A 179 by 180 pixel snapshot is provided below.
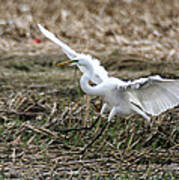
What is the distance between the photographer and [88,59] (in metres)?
4.02

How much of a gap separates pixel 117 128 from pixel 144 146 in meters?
0.39

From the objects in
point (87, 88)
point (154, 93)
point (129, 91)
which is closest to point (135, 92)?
point (129, 91)

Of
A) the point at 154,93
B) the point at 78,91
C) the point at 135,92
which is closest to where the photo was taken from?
the point at 154,93

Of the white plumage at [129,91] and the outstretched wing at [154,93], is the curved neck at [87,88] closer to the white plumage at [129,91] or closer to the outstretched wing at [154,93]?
the white plumage at [129,91]

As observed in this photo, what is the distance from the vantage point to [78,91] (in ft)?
17.0

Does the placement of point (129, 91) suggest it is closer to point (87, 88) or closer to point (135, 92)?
point (135, 92)

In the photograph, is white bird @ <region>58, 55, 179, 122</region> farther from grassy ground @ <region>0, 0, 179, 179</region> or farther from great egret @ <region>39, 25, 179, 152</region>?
grassy ground @ <region>0, 0, 179, 179</region>

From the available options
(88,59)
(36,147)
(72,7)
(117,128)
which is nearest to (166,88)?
(88,59)

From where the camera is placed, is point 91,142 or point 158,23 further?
point 158,23

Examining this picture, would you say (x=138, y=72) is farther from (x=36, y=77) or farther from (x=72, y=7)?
(x=72, y=7)

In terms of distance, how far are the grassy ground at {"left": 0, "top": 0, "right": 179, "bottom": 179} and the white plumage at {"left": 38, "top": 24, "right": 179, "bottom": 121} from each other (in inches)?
17.2

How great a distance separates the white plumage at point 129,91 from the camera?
363 centimetres

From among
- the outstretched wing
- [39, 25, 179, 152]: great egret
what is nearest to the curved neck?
[39, 25, 179, 152]: great egret

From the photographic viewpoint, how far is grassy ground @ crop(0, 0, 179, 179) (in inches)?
155
